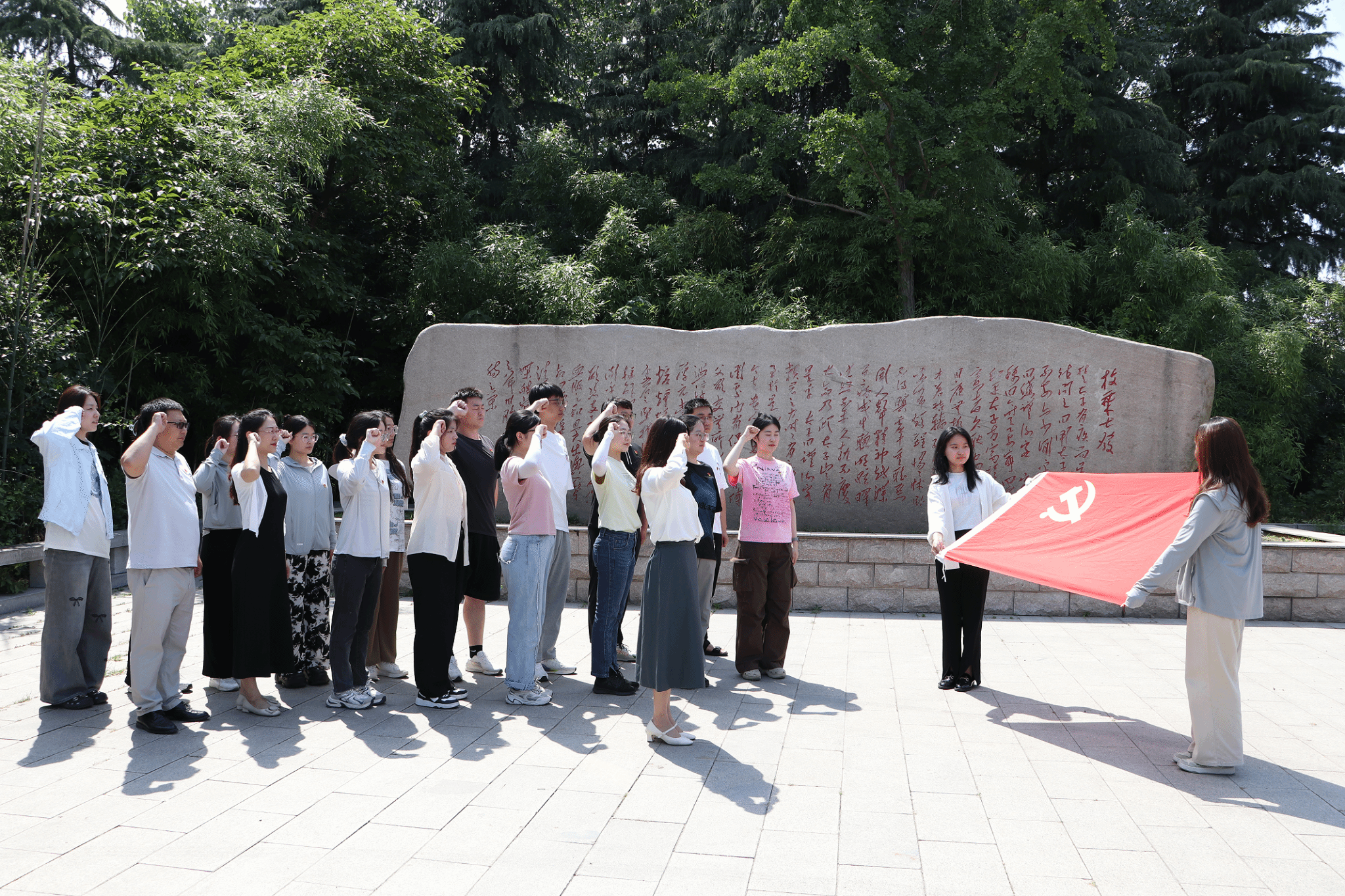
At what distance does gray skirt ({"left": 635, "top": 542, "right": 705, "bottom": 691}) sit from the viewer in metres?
3.47

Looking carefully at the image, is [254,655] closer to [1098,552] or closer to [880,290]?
[1098,552]

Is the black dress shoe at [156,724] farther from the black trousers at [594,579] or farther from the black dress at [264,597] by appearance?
the black trousers at [594,579]

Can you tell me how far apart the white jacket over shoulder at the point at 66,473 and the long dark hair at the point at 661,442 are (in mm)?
2323

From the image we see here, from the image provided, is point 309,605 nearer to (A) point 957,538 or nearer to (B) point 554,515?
(B) point 554,515

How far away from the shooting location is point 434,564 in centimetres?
397

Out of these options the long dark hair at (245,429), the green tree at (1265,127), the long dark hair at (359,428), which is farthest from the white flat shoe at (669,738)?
the green tree at (1265,127)

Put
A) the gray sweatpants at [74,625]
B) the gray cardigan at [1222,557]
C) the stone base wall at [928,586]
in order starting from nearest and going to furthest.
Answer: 1. the gray cardigan at [1222,557]
2. the gray sweatpants at [74,625]
3. the stone base wall at [928,586]

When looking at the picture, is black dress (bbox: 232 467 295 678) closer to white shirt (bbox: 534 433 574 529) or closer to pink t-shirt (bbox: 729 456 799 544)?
white shirt (bbox: 534 433 574 529)

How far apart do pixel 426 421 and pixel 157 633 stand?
136cm

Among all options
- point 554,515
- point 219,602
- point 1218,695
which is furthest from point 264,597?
point 1218,695

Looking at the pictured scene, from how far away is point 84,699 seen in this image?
387 centimetres

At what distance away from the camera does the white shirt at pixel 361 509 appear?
3947 mm

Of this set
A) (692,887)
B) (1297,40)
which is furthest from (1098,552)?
(1297,40)

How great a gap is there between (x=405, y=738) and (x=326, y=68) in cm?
906
